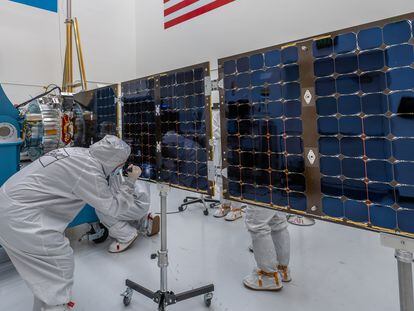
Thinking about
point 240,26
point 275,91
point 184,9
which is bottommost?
point 275,91

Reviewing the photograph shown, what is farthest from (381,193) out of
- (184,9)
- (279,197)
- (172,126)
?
(184,9)

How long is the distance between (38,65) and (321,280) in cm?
488

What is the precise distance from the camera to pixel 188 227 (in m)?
3.24

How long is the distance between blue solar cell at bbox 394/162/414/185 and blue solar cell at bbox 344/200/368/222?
16 centimetres

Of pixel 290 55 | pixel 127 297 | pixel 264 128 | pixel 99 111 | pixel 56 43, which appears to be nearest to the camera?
pixel 290 55

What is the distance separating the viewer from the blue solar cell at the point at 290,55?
119 cm

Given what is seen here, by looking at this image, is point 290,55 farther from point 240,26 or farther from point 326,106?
point 240,26

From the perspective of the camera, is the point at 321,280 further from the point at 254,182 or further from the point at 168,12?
the point at 168,12

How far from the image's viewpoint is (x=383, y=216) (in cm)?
100

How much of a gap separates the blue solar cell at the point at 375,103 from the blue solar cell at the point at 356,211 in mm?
343

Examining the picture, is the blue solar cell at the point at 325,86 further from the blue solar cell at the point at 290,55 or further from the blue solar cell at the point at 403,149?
the blue solar cell at the point at 403,149

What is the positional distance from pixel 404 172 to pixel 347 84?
0.37 m

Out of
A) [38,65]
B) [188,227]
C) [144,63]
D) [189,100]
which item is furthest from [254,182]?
[144,63]

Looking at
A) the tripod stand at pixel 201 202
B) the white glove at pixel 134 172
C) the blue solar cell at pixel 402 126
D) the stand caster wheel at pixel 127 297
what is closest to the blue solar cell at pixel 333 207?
the blue solar cell at pixel 402 126
